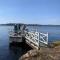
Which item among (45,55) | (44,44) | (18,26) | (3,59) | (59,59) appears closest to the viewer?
(59,59)

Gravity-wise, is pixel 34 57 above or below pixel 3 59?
above

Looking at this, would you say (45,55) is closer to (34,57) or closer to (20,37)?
(34,57)

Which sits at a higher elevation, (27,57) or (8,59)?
(27,57)

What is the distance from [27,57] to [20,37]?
17.3 metres

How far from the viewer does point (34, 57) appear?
561 inches

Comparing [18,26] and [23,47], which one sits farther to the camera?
[18,26]

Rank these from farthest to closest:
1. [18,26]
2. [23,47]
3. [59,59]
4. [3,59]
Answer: [18,26], [23,47], [3,59], [59,59]

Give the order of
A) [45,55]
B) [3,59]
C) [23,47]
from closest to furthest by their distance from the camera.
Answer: [45,55] → [3,59] → [23,47]

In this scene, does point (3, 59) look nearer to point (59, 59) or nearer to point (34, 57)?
point (34, 57)

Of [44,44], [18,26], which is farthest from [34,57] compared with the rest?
[18,26]

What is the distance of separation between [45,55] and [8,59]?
10.2m

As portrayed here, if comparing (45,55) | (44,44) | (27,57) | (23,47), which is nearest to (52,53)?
(45,55)

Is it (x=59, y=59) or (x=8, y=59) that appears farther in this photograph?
(x=8, y=59)

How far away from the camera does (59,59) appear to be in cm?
1273
